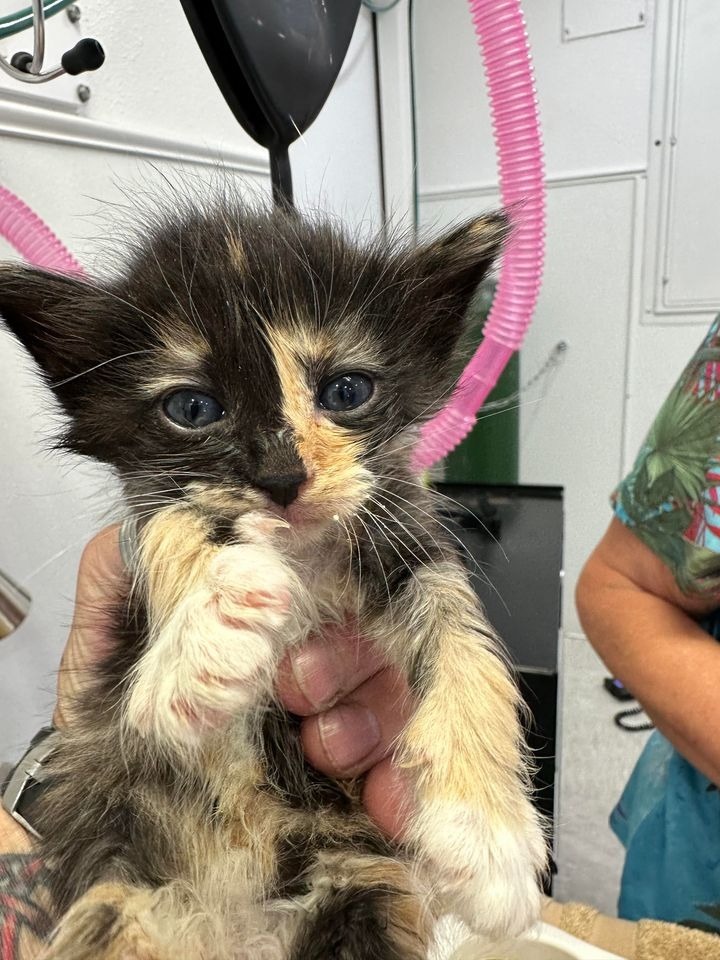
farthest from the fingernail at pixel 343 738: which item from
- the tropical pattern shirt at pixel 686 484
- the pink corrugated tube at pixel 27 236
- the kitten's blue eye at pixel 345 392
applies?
the pink corrugated tube at pixel 27 236

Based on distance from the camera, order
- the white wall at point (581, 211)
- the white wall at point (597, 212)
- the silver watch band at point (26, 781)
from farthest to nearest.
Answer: the white wall at point (581, 211) → the white wall at point (597, 212) → the silver watch band at point (26, 781)

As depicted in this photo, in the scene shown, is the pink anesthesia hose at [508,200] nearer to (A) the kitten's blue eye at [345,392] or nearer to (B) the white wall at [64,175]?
(A) the kitten's blue eye at [345,392]

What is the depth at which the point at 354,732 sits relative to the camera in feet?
2.83

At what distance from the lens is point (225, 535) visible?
28.1 inches

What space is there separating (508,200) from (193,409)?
0.80 metres

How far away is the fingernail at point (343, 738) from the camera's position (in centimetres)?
85

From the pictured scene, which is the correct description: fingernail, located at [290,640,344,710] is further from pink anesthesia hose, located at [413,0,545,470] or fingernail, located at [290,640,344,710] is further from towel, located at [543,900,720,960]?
towel, located at [543,900,720,960]

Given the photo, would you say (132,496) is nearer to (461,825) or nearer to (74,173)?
(461,825)

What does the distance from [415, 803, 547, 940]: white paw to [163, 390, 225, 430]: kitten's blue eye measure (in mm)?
492

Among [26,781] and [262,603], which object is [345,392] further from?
[26,781]

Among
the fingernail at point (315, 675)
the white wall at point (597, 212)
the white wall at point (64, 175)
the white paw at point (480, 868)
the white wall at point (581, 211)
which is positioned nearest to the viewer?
the white paw at point (480, 868)

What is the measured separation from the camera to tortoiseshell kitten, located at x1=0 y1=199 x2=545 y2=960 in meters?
0.68

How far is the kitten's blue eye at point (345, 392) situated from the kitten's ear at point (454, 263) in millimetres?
153

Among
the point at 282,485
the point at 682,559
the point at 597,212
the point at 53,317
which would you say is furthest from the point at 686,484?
the point at 597,212
